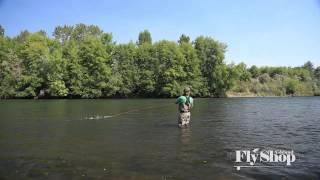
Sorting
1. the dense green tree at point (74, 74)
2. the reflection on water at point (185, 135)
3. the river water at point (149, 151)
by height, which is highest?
the dense green tree at point (74, 74)

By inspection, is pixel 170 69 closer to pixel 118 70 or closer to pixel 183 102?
pixel 118 70

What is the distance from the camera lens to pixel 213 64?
9550 centimetres

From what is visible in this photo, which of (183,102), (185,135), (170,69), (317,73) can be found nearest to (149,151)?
(185,135)

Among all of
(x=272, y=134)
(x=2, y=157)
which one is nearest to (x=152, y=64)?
(x=272, y=134)

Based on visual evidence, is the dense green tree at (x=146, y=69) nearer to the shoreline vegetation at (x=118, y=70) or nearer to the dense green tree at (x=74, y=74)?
the shoreline vegetation at (x=118, y=70)

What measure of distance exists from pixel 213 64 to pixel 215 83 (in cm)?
495

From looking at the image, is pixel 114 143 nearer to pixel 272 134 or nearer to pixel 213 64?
pixel 272 134

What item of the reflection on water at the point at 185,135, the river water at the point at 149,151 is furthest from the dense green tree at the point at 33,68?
the reflection on water at the point at 185,135
